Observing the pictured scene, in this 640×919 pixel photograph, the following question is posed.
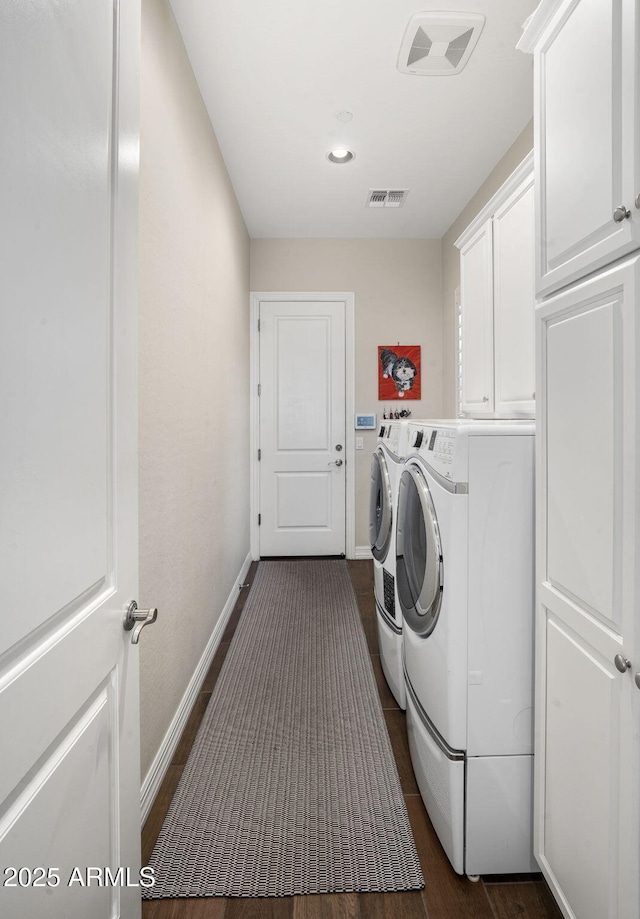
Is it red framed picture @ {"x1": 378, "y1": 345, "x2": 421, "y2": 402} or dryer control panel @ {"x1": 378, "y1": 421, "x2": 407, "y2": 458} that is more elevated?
red framed picture @ {"x1": 378, "y1": 345, "x2": 421, "y2": 402}

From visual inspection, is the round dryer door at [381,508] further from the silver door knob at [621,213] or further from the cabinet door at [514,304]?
the silver door knob at [621,213]

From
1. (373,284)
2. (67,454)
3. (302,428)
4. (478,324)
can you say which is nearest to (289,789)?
(67,454)

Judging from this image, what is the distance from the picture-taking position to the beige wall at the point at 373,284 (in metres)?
4.26

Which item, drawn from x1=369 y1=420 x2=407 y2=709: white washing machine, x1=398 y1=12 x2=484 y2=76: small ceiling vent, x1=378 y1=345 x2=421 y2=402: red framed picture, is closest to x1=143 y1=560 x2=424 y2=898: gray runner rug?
x1=369 y1=420 x2=407 y2=709: white washing machine

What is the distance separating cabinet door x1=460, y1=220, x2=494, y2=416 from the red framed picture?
1.87 meters

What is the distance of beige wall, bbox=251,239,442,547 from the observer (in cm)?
426

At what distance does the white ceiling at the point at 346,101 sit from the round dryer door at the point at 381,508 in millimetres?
1652

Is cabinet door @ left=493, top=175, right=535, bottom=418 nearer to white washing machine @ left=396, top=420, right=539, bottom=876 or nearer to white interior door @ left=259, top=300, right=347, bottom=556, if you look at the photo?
white washing machine @ left=396, top=420, right=539, bottom=876

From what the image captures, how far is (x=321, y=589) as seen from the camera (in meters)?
3.60

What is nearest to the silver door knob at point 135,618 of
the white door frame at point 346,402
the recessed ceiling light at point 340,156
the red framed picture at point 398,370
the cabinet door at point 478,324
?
the cabinet door at point 478,324

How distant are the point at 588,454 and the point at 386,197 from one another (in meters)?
3.02

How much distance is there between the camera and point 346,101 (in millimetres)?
2396

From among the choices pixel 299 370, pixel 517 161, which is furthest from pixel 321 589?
pixel 517 161

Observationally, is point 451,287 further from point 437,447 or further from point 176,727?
point 176,727
